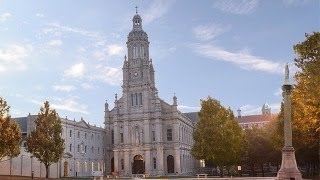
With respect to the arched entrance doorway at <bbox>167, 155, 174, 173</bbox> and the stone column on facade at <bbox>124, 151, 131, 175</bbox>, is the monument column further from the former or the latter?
the stone column on facade at <bbox>124, 151, 131, 175</bbox>

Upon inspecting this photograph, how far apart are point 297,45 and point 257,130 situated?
55004 mm

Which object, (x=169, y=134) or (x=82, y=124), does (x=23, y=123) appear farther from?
(x=169, y=134)

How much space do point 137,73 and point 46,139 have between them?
4266 cm

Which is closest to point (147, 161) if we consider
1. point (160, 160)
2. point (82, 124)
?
point (160, 160)

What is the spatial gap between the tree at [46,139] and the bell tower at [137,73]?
37.5 metres

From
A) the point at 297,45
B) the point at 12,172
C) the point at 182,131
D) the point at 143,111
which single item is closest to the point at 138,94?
the point at 143,111

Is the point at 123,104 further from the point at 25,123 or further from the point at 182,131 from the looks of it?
the point at 25,123

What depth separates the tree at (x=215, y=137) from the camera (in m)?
69.3

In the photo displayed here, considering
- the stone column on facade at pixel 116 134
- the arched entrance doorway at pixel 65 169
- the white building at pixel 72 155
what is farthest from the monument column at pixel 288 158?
the stone column on facade at pixel 116 134

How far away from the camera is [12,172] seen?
2704 inches

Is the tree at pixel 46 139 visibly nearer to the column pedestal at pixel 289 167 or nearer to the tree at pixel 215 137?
the tree at pixel 215 137

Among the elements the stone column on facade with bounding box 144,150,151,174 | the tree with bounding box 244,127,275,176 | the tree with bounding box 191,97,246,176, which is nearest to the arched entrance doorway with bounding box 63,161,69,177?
the stone column on facade with bounding box 144,150,151,174

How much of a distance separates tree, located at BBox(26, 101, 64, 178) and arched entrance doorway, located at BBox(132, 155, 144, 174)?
126 ft

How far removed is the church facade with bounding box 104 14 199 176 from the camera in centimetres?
9688
